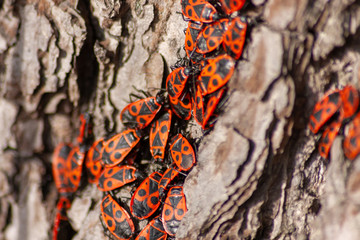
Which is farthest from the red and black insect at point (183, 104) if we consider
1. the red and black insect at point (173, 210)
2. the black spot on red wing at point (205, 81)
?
the red and black insect at point (173, 210)

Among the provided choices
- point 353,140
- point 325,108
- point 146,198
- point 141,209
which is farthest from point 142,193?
point 353,140

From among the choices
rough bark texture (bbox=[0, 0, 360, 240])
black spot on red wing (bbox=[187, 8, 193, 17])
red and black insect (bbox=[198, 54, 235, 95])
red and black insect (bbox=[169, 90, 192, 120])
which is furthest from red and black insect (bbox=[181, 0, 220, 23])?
red and black insect (bbox=[169, 90, 192, 120])

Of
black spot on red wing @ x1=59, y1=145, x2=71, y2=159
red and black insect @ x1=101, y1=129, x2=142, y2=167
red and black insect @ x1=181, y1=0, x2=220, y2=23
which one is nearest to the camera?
red and black insect @ x1=181, y1=0, x2=220, y2=23

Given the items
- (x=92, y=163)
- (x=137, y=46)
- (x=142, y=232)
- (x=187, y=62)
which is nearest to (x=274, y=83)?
(x=187, y=62)

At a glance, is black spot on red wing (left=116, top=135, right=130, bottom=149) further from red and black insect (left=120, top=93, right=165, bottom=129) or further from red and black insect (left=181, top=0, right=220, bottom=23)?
red and black insect (left=181, top=0, right=220, bottom=23)

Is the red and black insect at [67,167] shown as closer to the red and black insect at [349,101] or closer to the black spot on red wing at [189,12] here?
the black spot on red wing at [189,12]

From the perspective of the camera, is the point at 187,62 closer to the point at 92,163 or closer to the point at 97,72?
the point at 97,72

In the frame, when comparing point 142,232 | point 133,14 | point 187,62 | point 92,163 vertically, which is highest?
point 133,14

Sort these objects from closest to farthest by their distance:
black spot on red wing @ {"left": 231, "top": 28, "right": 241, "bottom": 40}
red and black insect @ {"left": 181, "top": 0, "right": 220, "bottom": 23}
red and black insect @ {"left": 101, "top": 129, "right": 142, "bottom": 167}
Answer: black spot on red wing @ {"left": 231, "top": 28, "right": 241, "bottom": 40}, red and black insect @ {"left": 181, "top": 0, "right": 220, "bottom": 23}, red and black insect @ {"left": 101, "top": 129, "right": 142, "bottom": 167}
